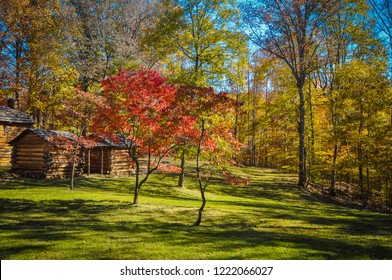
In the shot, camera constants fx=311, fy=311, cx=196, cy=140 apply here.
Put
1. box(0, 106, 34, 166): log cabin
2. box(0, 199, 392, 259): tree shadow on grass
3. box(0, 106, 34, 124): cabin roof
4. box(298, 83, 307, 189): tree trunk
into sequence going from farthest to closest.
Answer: box(0, 106, 34, 166): log cabin → box(0, 106, 34, 124): cabin roof → box(298, 83, 307, 189): tree trunk → box(0, 199, 392, 259): tree shadow on grass

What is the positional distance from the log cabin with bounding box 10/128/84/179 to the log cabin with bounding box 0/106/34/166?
5555 millimetres

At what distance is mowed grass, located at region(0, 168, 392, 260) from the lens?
848cm

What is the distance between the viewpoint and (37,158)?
76.8ft

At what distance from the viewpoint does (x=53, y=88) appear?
111 ft

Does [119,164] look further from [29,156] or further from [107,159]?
[29,156]

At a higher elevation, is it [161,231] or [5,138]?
[5,138]

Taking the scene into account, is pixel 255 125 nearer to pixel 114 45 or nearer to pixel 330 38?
pixel 330 38

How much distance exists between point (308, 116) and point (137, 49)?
1787 centimetres

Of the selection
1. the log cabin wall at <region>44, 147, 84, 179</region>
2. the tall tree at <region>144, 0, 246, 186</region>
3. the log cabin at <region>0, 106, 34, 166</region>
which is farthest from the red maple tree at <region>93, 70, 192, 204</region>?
the log cabin at <region>0, 106, 34, 166</region>

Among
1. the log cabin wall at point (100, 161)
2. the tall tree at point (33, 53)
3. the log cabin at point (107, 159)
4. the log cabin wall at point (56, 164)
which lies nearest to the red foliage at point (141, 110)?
the log cabin wall at point (56, 164)

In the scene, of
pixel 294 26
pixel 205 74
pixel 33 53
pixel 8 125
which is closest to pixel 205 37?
pixel 205 74

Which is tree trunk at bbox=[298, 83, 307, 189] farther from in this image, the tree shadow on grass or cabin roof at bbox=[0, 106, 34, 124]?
cabin roof at bbox=[0, 106, 34, 124]

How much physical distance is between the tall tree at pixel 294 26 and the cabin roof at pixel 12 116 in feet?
74.3

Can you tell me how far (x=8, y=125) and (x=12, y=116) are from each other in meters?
0.94
